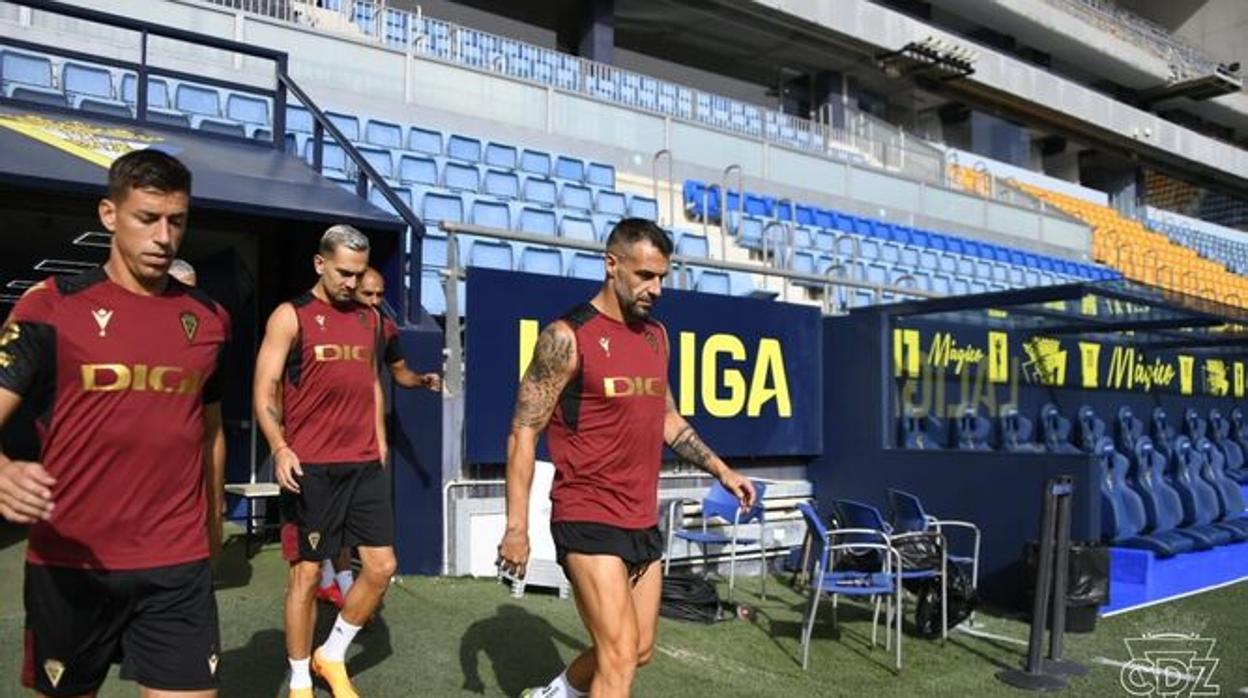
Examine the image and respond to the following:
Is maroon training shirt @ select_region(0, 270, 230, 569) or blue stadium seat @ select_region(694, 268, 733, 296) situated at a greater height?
blue stadium seat @ select_region(694, 268, 733, 296)

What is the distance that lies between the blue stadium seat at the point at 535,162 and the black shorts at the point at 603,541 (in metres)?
9.22

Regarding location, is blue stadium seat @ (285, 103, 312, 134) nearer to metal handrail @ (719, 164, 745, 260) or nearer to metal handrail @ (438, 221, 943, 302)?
metal handrail @ (438, 221, 943, 302)

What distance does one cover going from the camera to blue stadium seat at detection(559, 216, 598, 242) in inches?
437

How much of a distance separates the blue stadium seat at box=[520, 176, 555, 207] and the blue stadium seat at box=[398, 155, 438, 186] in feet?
3.61

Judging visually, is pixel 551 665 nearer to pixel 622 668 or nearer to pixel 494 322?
pixel 622 668

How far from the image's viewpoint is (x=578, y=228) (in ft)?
37.0

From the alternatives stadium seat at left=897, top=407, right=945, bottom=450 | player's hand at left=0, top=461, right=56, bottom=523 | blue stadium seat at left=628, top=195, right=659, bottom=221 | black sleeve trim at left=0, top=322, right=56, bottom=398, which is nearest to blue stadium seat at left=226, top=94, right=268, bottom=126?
blue stadium seat at left=628, top=195, right=659, bottom=221

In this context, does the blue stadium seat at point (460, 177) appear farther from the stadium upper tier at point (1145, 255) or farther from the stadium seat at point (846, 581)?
the stadium upper tier at point (1145, 255)

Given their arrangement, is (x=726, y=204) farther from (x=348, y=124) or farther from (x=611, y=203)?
(x=348, y=124)

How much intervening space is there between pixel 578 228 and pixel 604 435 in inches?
308

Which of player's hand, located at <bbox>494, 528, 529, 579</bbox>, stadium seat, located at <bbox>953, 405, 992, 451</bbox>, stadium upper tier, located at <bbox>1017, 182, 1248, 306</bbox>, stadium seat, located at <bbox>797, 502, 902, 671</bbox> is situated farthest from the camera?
stadium upper tier, located at <bbox>1017, 182, 1248, 306</bbox>

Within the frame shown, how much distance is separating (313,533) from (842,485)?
549 cm

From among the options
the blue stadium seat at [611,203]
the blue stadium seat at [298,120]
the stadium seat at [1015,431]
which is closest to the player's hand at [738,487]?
the stadium seat at [1015,431]

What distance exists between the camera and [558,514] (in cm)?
363
